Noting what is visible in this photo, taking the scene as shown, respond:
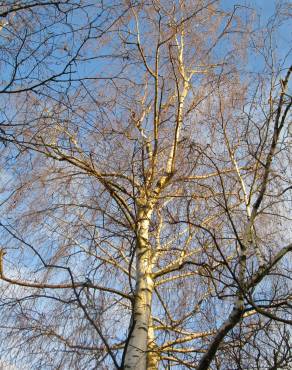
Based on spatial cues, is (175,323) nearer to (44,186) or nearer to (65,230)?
(65,230)

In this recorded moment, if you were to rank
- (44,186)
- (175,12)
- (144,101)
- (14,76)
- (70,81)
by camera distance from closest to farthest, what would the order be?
(14,76) < (70,81) < (44,186) < (175,12) < (144,101)

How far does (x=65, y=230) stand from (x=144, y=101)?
203 centimetres

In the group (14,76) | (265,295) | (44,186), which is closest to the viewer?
(14,76)

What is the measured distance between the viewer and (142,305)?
396 cm

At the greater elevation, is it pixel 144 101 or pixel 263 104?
pixel 144 101

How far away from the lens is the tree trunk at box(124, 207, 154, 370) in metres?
3.50

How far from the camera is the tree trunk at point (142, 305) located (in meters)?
3.50

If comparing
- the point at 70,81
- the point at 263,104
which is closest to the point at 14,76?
the point at 70,81

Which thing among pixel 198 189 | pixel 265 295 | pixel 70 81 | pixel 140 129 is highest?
pixel 140 129

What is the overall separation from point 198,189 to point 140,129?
100 centimetres

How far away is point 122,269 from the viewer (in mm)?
4938

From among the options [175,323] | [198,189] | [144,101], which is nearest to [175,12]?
[144,101]

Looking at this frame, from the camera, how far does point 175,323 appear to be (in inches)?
183

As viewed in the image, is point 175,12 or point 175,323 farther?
point 175,12
